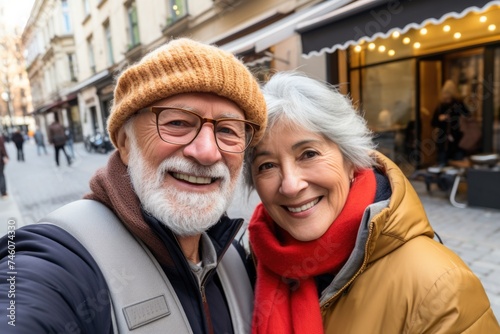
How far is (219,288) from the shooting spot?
132 cm

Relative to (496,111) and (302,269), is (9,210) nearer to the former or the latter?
(302,269)

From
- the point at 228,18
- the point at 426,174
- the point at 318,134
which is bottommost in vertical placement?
the point at 426,174

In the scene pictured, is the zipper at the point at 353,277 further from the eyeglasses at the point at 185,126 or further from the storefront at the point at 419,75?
the storefront at the point at 419,75

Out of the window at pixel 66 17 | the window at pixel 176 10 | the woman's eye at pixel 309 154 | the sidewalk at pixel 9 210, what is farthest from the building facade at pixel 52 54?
the woman's eye at pixel 309 154

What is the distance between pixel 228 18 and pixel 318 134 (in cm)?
867

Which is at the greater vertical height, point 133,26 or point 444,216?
point 133,26

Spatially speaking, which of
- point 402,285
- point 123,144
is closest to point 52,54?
point 123,144

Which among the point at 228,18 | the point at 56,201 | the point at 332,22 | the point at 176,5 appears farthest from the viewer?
the point at 176,5

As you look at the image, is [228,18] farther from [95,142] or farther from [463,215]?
[95,142]

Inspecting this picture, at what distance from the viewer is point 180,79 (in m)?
1.15

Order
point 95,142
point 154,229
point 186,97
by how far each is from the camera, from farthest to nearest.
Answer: point 95,142
point 186,97
point 154,229

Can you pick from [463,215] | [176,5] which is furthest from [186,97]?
[176,5]

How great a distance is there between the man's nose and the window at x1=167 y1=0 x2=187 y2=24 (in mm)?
10274

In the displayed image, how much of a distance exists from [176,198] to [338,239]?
2.05 feet
